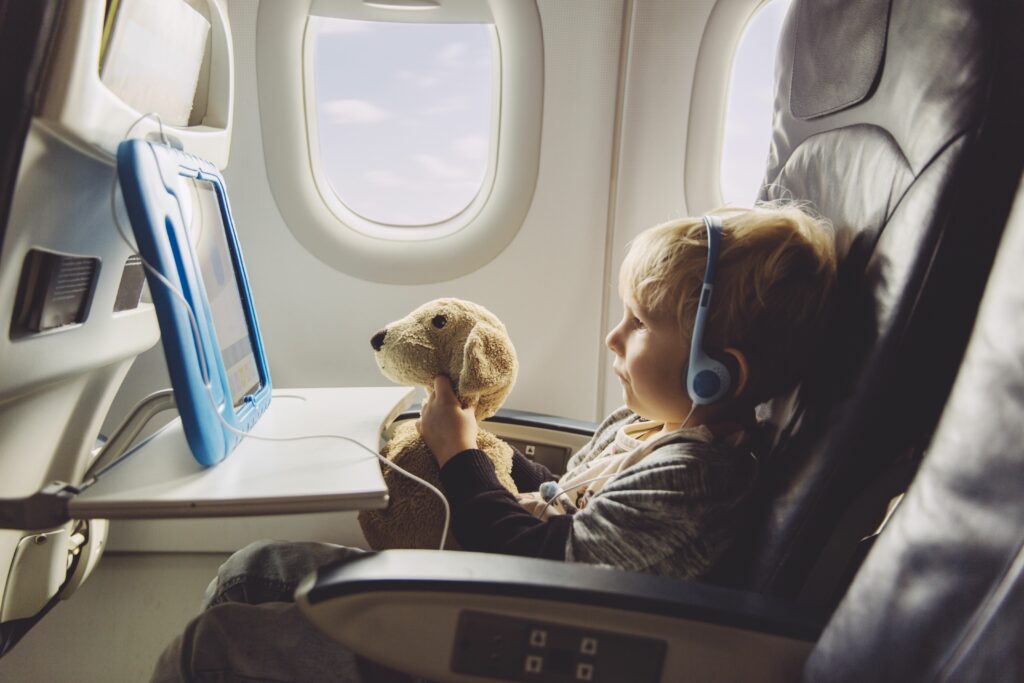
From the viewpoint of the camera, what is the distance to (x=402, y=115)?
1.86 metres

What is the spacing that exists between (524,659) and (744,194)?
4.77 feet

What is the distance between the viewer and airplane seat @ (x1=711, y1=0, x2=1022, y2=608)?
0.73 metres

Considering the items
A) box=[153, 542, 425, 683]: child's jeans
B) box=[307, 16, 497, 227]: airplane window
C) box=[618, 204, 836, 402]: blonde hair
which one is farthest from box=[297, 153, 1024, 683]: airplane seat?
box=[307, 16, 497, 227]: airplane window

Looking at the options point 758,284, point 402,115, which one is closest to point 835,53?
point 758,284

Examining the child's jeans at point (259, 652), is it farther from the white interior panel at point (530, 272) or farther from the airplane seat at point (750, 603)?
the white interior panel at point (530, 272)

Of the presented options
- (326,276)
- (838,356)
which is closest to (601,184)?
(326,276)

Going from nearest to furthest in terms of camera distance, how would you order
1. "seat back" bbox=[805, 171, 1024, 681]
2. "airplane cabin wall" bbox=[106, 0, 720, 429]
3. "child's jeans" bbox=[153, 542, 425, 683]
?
"seat back" bbox=[805, 171, 1024, 681], "child's jeans" bbox=[153, 542, 425, 683], "airplane cabin wall" bbox=[106, 0, 720, 429]

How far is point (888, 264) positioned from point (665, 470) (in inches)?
14.3

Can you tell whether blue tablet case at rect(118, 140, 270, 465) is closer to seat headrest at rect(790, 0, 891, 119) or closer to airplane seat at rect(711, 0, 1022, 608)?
airplane seat at rect(711, 0, 1022, 608)

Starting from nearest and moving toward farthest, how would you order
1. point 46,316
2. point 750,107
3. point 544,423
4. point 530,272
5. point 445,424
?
point 46,316 < point 445,424 < point 544,423 < point 750,107 < point 530,272

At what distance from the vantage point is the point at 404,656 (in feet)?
2.46

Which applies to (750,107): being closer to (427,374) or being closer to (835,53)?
(835,53)

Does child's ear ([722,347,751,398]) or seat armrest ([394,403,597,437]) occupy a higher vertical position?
child's ear ([722,347,751,398])

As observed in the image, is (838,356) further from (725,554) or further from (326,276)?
(326,276)
